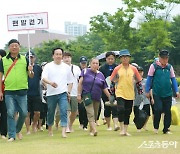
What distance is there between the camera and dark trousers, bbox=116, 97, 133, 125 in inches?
388

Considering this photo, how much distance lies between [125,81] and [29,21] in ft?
8.91

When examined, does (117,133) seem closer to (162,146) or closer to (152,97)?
(152,97)

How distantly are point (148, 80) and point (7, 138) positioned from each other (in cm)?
327

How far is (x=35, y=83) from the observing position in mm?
11078

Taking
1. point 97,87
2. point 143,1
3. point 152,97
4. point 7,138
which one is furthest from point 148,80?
point 143,1

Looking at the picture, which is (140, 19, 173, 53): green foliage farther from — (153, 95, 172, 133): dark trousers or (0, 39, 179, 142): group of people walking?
(153, 95, 172, 133): dark trousers

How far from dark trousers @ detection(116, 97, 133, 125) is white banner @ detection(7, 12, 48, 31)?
247 cm

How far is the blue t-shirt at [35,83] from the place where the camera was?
11039 millimetres

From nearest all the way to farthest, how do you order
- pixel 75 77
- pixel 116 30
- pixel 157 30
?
pixel 75 77, pixel 157 30, pixel 116 30

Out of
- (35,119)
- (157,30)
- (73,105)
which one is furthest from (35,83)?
(157,30)

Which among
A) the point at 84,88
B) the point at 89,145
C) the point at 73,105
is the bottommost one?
the point at 89,145

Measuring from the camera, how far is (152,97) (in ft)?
33.7

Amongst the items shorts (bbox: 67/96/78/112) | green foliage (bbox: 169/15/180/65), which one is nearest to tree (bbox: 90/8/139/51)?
green foliage (bbox: 169/15/180/65)

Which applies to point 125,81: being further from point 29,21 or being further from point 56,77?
point 29,21
